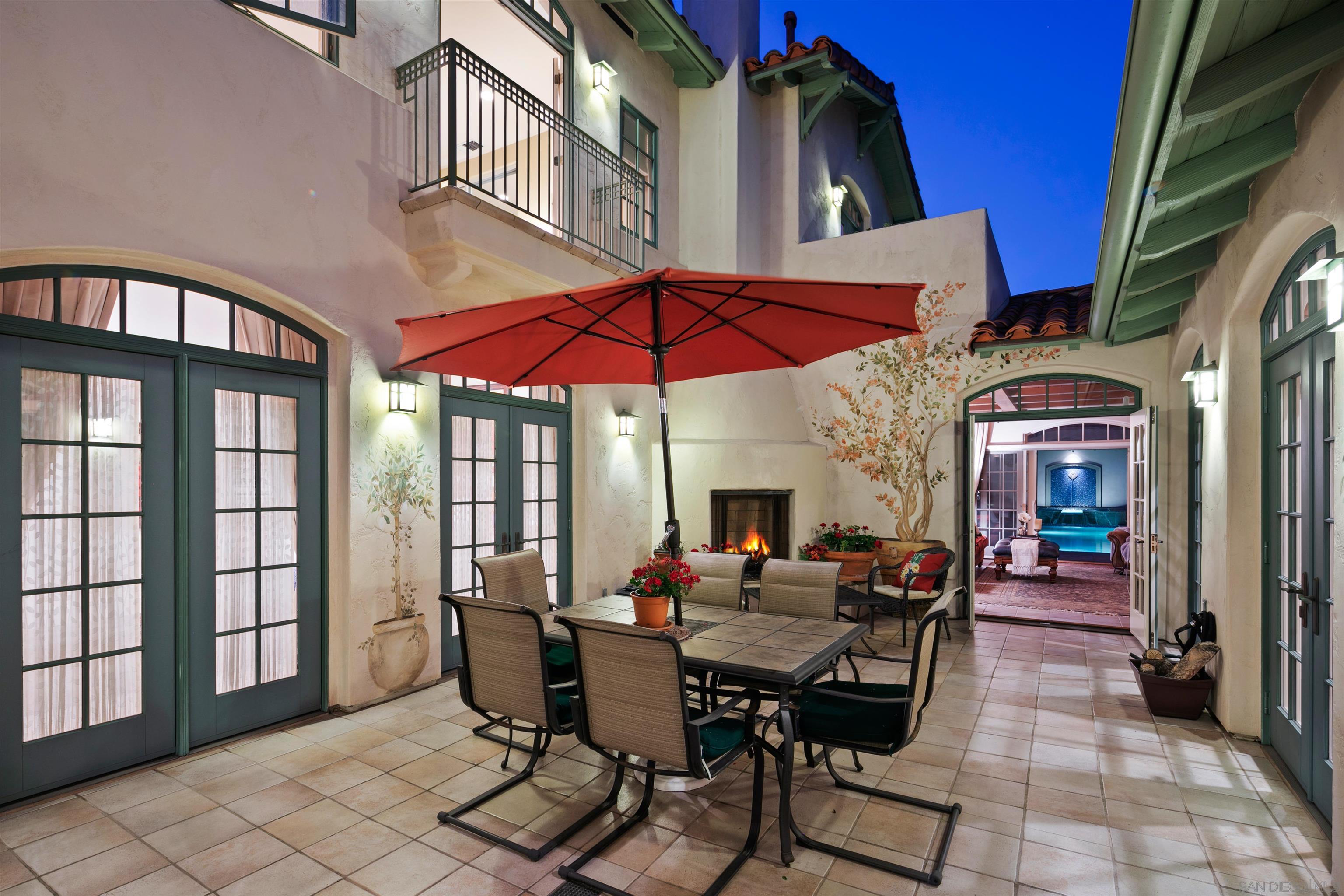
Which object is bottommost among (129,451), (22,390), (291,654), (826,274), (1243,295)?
(291,654)

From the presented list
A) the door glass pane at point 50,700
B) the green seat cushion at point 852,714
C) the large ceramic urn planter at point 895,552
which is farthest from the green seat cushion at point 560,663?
the large ceramic urn planter at point 895,552

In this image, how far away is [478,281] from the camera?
5.17 metres

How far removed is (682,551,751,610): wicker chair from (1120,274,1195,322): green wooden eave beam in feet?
11.4

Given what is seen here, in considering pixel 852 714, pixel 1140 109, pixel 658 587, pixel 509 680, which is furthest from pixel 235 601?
pixel 1140 109

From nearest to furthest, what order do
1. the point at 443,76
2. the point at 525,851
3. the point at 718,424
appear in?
the point at 525,851, the point at 443,76, the point at 718,424

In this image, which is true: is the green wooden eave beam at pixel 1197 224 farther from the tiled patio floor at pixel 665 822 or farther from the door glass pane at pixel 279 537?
the door glass pane at pixel 279 537

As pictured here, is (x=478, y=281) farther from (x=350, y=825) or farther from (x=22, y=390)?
(x=350, y=825)

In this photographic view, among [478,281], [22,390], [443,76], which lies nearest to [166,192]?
[22,390]

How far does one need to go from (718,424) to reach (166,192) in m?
5.24

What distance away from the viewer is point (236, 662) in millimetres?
3887

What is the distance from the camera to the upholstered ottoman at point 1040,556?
34.0 ft

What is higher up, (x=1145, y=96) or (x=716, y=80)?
(x=716, y=80)

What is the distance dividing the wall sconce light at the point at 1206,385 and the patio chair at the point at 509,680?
13.4 feet

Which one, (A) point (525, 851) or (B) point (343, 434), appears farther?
(B) point (343, 434)
